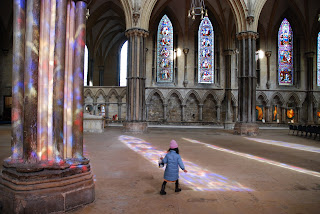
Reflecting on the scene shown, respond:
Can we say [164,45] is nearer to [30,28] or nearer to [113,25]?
[113,25]

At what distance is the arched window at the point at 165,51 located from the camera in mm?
22578

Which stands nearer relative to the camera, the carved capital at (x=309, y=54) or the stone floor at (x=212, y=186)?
the stone floor at (x=212, y=186)

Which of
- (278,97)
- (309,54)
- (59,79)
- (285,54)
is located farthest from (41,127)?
(309,54)

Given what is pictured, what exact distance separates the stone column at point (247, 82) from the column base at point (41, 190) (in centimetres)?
1325

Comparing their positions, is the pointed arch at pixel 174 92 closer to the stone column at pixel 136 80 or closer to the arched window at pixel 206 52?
the arched window at pixel 206 52

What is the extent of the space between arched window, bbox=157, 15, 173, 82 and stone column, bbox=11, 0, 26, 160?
19603 mm

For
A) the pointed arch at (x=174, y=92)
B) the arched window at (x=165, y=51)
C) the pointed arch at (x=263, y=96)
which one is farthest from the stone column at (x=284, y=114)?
the arched window at (x=165, y=51)

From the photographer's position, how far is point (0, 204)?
2.96 metres

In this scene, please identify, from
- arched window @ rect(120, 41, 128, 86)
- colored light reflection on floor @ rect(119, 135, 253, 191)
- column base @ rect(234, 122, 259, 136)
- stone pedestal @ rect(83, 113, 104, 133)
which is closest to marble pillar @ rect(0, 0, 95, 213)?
colored light reflection on floor @ rect(119, 135, 253, 191)

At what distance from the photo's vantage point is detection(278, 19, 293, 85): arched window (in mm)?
23500

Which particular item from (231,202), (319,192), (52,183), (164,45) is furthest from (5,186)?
(164,45)

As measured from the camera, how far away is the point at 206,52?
75.2 ft

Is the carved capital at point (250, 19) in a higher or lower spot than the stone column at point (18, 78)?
higher

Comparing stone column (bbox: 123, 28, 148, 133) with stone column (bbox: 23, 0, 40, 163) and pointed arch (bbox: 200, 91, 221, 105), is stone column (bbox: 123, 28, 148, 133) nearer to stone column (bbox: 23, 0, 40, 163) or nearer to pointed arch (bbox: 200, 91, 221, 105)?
pointed arch (bbox: 200, 91, 221, 105)
